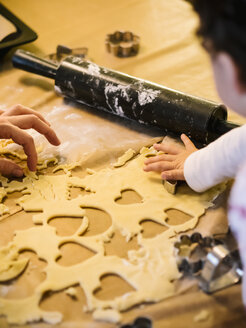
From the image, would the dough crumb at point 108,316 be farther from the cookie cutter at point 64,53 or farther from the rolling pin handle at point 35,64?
the cookie cutter at point 64,53

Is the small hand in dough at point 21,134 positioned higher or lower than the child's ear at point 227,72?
lower

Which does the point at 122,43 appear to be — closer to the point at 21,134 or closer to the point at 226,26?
the point at 21,134

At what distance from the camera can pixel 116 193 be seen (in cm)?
86

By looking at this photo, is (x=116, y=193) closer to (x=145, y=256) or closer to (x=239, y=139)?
(x=145, y=256)

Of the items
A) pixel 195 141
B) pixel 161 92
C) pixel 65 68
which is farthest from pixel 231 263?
pixel 65 68

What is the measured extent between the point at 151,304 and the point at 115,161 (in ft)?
1.30

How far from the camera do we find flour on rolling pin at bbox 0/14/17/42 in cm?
132

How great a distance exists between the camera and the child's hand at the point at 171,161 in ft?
2.79

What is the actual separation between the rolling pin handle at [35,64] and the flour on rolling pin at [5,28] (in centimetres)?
13

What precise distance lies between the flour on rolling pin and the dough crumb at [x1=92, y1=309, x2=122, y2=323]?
39.2 inches

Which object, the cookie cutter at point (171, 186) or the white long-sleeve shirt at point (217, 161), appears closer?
the white long-sleeve shirt at point (217, 161)

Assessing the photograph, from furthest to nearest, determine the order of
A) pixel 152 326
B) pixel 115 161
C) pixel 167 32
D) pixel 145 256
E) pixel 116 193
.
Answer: pixel 167 32
pixel 115 161
pixel 116 193
pixel 145 256
pixel 152 326

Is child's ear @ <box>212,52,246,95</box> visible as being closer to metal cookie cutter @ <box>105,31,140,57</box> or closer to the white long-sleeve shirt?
the white long-sleeve shirt

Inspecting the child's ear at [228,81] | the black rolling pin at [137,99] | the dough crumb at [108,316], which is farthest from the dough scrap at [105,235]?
the child's ear at [228,81]
